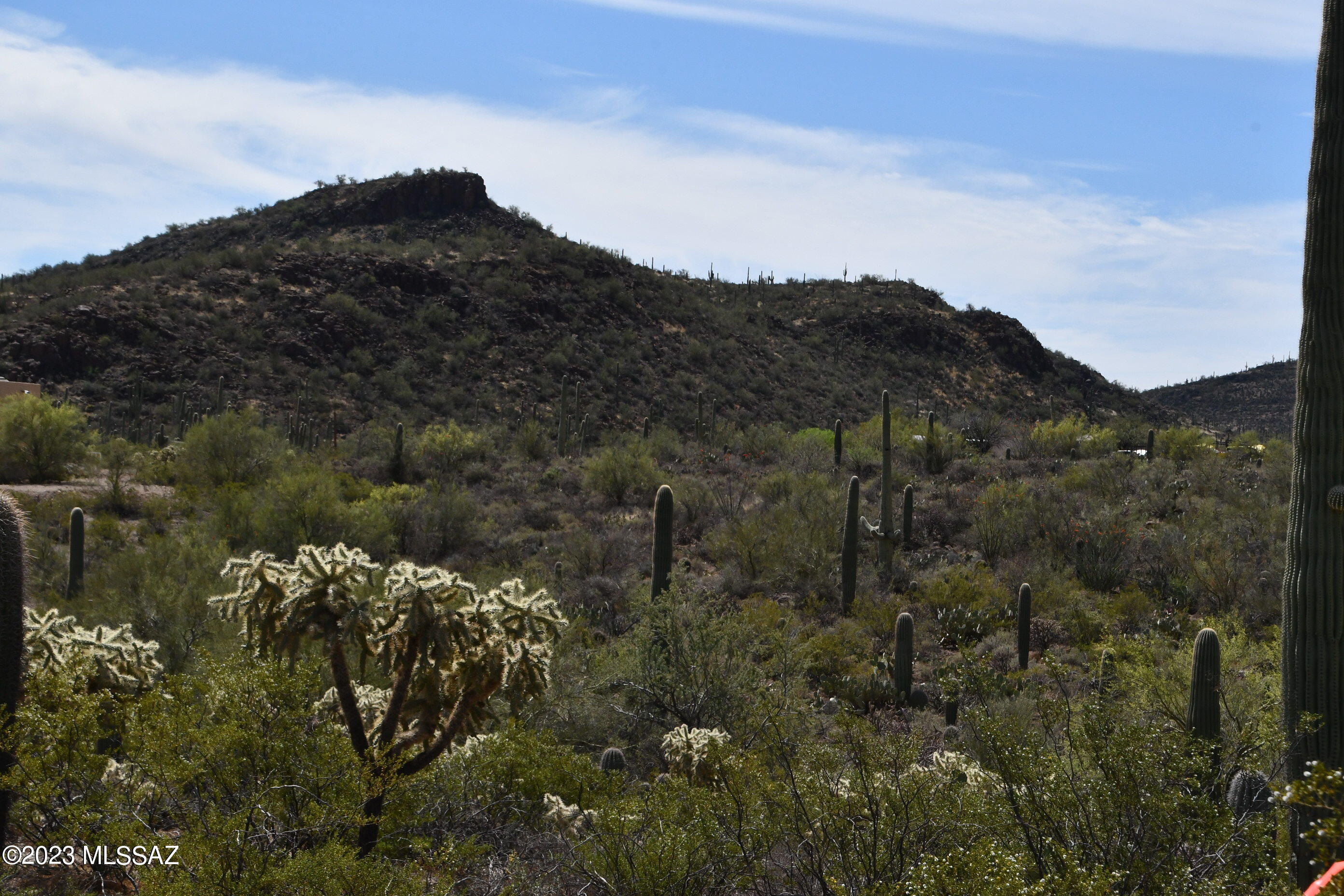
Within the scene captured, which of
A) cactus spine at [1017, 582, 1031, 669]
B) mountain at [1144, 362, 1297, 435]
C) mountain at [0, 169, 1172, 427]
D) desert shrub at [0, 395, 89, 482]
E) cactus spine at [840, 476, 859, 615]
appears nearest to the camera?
cactus spine at [1017, 582, 1031, 669]

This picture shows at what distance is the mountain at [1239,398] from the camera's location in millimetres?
54250

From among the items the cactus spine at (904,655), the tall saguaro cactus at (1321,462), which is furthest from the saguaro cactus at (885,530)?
the tall saguaro cactus at (1321,462)

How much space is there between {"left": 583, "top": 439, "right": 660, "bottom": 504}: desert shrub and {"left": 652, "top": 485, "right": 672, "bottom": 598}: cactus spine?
33.3 feet

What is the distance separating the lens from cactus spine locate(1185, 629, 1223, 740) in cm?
769

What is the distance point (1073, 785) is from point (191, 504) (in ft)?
65.7

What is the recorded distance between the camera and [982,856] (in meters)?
3.52

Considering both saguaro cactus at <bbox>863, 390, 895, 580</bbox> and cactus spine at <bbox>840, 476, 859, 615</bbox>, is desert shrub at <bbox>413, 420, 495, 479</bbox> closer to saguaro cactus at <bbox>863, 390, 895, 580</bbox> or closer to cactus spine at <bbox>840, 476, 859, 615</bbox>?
saguaro cactus at <bbox>863, 390, 895, 580</bbox>

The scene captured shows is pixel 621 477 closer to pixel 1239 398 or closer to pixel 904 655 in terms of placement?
pixel 904 655

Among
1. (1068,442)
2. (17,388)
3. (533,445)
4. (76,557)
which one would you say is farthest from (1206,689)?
(17,388)

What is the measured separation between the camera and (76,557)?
14.7m

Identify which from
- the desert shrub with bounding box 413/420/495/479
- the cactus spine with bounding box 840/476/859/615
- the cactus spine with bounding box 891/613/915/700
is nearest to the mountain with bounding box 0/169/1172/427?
the desert shrub with bounding box 413/420/495/479

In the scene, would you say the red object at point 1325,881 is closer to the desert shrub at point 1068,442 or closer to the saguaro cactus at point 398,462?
the saguaro cactus at point 398,462

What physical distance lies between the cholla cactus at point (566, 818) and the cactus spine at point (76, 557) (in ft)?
37.0

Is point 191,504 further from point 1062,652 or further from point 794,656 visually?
point 1062,652
